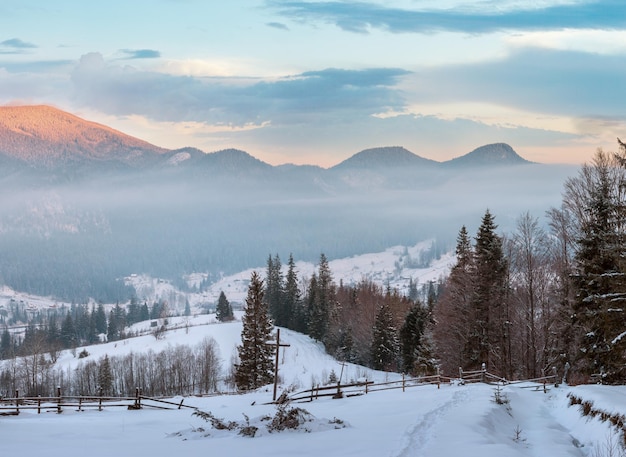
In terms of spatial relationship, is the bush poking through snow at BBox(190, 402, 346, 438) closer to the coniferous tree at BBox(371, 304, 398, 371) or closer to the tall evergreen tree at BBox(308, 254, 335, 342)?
the coniferous tree at BBox(371, 304, 398, 371)

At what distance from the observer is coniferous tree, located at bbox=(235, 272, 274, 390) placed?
51719 millimetres

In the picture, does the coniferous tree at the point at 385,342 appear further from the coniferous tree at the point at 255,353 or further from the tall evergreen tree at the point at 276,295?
the tall evergreen tree at the point at 276,295

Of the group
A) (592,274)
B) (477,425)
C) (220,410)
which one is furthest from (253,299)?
(477,425)

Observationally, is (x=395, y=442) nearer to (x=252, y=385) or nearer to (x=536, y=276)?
(x=536, y=276)

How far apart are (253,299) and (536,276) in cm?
2430

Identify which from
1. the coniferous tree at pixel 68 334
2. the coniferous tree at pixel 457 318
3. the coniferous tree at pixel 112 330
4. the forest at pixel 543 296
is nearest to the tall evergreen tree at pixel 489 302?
the forest at pixel 543 296

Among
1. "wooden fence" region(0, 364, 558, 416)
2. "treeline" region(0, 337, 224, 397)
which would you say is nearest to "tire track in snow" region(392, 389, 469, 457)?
"wooden fence" region(0, 364, 558, 416)

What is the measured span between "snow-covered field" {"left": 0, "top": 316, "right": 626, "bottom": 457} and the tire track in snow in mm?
33

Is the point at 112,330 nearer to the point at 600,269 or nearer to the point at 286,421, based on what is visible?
the point at 600,269

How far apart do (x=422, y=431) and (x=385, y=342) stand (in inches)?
2532

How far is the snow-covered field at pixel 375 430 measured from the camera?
17.9 metres

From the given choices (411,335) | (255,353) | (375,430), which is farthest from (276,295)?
(375,430)

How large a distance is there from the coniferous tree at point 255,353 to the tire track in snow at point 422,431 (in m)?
→ 27.4

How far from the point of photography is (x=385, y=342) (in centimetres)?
8362
